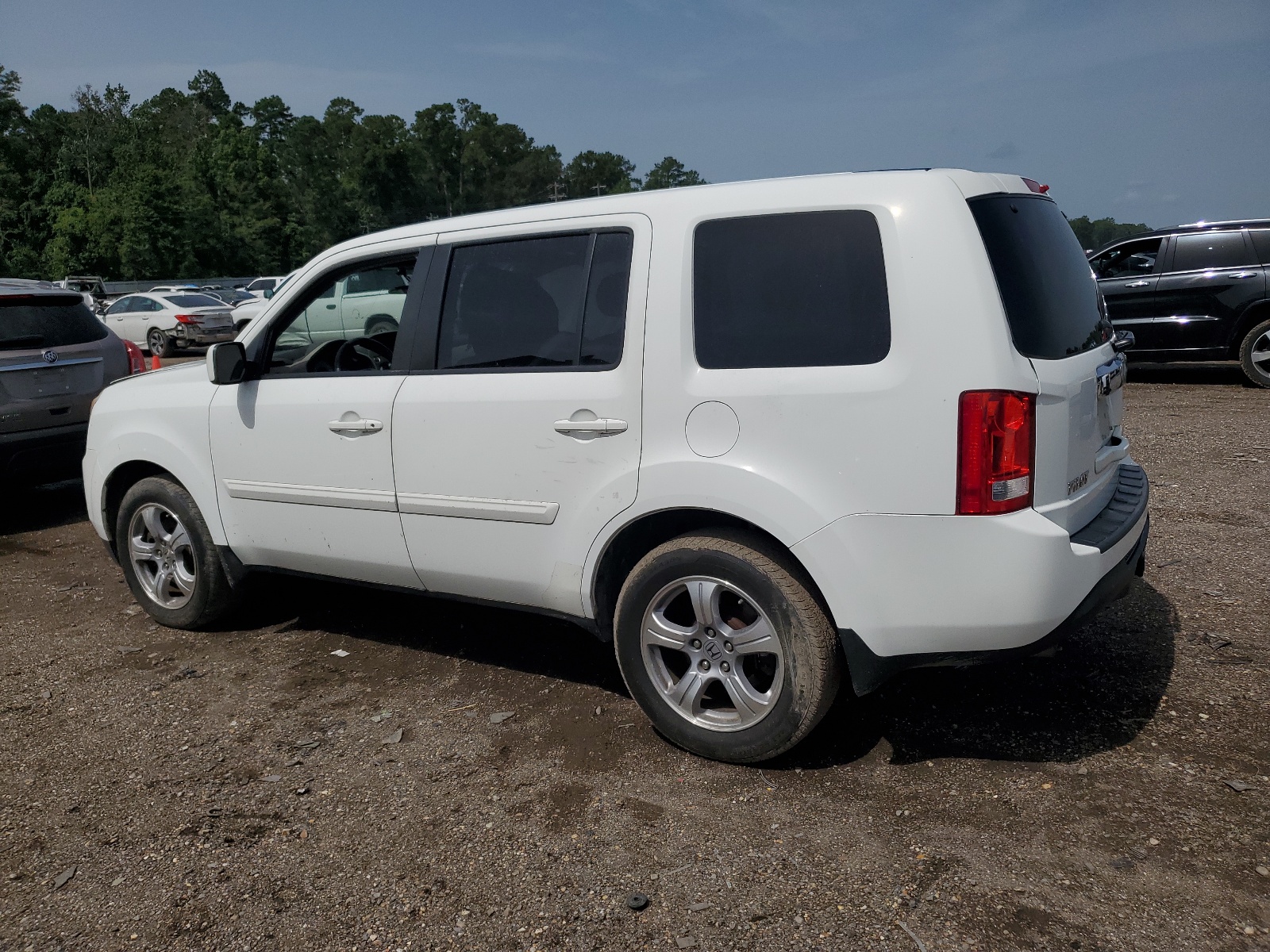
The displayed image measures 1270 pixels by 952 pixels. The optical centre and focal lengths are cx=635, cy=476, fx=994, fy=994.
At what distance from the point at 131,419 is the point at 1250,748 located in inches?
197

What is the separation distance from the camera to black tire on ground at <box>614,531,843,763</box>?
313 cm

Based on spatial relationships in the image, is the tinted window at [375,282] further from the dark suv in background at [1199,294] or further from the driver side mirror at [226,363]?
the dark suv in background at [1199,294]

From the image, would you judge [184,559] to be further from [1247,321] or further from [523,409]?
[1247,321]

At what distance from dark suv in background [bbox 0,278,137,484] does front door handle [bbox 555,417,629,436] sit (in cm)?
561

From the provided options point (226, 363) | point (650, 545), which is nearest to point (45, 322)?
point (226, 363)

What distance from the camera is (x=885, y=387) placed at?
2.92m

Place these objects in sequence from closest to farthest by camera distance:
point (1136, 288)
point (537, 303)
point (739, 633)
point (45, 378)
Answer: point (739, 633), point (537, 303), point (45, 378), point (1136, 288)

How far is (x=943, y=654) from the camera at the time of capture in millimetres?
3020

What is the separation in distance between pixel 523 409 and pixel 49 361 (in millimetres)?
5618

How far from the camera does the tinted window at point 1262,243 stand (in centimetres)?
1128

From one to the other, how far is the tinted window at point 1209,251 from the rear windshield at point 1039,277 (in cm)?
965

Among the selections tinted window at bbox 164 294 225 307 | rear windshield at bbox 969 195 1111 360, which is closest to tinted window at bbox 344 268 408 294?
rear windshield at bbox 969 195 1111 360

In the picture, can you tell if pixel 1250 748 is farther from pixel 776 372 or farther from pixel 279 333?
pixel 279 333

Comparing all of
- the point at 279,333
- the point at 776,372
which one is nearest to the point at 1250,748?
the point at 776,372
